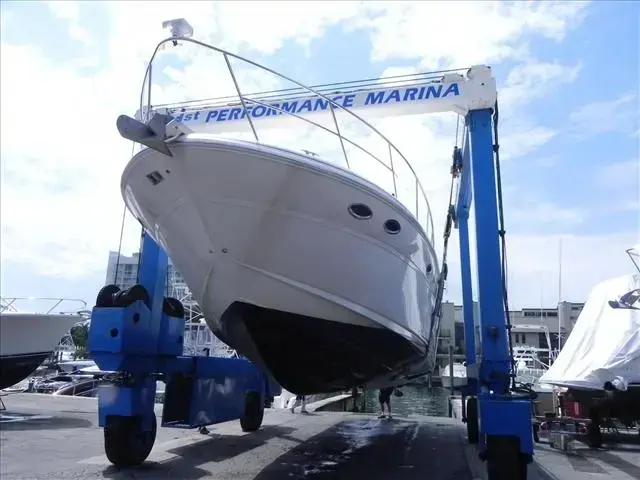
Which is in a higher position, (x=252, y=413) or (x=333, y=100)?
(x=333, y=100)

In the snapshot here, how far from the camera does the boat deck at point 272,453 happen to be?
570 cm

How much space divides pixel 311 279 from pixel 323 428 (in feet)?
17.8

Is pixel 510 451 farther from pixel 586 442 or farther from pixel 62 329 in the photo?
pixel 62 329

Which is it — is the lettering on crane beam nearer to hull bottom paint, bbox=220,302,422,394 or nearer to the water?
hull bottom paint, bbox=220,302,422,394

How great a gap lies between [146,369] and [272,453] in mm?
2061

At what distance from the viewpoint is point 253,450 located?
7090 millimetres

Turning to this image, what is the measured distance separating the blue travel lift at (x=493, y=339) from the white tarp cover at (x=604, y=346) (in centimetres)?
324

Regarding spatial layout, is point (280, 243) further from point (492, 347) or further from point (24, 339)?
point (24, 339)

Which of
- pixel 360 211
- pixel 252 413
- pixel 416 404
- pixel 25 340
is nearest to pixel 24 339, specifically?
pixel 25 340

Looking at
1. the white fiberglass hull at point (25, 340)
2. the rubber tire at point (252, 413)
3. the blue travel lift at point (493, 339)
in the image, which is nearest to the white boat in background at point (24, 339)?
the white fiberglass hull at point (25, 340)

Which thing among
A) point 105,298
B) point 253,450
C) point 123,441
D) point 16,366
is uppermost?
point 105,298

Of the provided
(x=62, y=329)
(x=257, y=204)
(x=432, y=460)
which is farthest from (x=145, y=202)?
(x=62, y=329)

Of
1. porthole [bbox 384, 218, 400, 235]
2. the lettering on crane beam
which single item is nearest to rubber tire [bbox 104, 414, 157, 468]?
porthole [bbox 384, 218, 400, 235]

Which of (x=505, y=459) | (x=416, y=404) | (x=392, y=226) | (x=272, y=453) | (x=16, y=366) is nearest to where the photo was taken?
(x=505, y=459)
